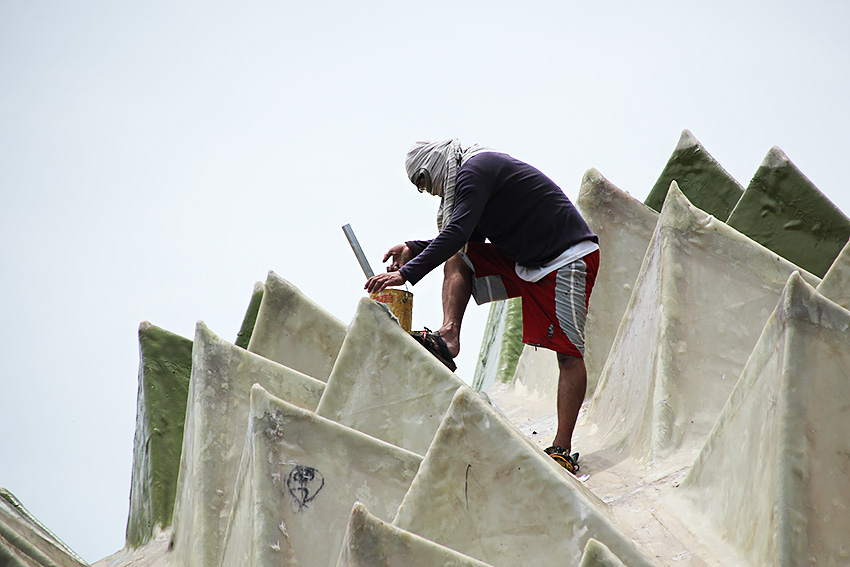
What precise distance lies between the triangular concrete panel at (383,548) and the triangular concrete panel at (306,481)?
1.83 ft

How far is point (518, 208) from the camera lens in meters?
4.02

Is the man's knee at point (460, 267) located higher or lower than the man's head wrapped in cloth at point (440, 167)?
lower

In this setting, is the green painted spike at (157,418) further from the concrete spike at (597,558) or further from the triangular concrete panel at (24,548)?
the concrete spike at (597,558)

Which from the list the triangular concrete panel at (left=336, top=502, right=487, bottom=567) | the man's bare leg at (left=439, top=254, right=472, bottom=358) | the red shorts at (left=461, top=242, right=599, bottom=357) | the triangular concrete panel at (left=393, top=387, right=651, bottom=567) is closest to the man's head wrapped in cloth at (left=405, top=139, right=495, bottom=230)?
the man's bare leg at (left=439, top=254, right=472, bottom=358)

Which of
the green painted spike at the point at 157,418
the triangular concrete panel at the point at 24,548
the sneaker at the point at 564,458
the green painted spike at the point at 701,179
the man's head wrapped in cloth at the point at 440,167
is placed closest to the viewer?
the triangular concrete panel at the point at 24,548

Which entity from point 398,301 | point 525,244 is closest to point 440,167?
point 525,244

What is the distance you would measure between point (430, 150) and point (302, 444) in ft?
6.16

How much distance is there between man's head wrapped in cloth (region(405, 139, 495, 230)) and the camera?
13.5 feet

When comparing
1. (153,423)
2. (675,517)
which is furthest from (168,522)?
(675,517)

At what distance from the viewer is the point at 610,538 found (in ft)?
7.71

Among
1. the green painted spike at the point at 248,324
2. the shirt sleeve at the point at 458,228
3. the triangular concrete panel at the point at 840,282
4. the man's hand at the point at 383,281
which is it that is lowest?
the triangular concrete panel at the point at 840,282

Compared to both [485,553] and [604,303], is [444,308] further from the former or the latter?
[485,553]

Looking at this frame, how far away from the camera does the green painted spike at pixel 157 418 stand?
15.6ft

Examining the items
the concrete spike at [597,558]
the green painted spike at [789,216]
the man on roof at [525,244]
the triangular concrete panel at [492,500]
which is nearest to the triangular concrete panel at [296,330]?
the man on roof at [525,244]
